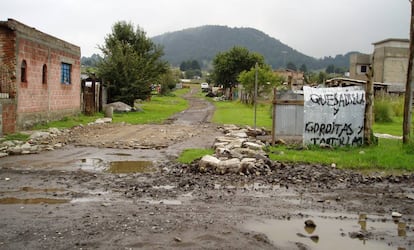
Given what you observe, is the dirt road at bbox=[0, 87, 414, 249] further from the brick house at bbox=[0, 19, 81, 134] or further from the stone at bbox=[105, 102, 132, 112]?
the stone at bbox=[105, 102, 132, 112]

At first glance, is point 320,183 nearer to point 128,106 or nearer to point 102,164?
point 102,164

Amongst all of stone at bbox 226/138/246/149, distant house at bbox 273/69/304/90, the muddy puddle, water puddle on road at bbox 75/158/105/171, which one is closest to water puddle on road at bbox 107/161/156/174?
water puddle on road at bbox 75/158/105/171

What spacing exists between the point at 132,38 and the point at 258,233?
38.3 metres

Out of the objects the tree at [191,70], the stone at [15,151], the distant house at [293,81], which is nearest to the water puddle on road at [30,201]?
the stone at [15,151]

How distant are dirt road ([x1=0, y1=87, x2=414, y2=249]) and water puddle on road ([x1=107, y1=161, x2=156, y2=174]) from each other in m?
0.03

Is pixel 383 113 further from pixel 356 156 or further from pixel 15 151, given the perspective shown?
pixel 15 151

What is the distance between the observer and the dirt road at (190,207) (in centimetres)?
570

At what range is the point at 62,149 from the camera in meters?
14.3

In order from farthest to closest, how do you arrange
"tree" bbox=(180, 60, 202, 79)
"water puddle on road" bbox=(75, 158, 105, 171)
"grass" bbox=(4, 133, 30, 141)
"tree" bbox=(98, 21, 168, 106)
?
"tree" bbox=(180, 60, 202, 79), "tree" bbox=(98, 21, 168, 106), "grass" bbox=(4, 133, 30, 141), "water puddle on road" bbox=(75, 158, 105, 171)

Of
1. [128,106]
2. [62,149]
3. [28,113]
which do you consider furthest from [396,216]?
[128,106]

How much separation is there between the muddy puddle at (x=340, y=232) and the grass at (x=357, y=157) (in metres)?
4.64

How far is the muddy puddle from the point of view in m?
5.71

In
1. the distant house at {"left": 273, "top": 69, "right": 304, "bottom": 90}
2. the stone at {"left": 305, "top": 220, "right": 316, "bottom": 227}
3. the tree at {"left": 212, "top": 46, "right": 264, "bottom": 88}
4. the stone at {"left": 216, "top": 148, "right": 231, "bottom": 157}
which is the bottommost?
the stone at {"left": 305, "top": 220, "right": 316, "bottom": 227}

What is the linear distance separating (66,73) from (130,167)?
54.7 ft
